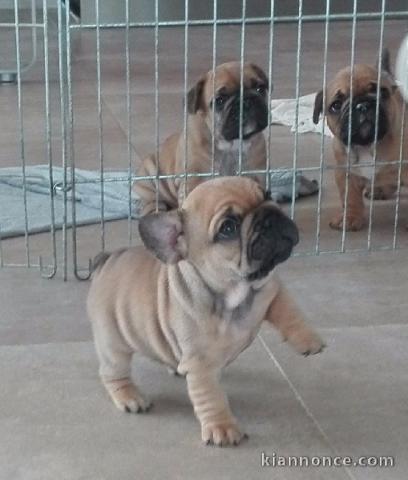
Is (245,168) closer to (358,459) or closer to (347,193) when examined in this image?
(347,193)

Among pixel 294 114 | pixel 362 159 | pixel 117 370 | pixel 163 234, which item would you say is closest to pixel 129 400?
pixel 117 370

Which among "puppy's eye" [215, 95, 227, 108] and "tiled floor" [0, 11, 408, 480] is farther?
"puppy's eye" [215, 95, 227, 108]

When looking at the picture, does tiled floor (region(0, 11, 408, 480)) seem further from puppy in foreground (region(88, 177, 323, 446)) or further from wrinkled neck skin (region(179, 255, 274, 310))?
wrinkled neck skin (region(179, 255, 274, 310))

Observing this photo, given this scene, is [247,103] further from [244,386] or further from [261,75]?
[244,386]

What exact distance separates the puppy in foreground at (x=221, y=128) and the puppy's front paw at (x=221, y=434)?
95cm

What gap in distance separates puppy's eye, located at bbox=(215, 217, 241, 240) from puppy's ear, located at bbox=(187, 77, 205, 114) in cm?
105

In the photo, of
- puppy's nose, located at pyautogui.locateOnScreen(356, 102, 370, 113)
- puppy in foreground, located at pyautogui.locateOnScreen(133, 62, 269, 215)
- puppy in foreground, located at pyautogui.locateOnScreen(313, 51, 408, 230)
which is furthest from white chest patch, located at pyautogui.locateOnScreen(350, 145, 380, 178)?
puppy in foreground, located at pyautogui.locateOnScreen(133, 62, 269, 215)

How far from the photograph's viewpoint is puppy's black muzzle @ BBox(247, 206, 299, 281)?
1.43m

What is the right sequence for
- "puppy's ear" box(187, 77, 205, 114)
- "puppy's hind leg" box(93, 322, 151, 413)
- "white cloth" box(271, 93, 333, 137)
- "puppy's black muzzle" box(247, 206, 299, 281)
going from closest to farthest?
"puppy's black muzzle" box(247, 206, 299, 281) → "puppy's hind leg" box(93, 322, 151, 413) → "puppy's ear" box(187, 77, 205, 114) → "white cloth" box(271, 93, 333, 137)

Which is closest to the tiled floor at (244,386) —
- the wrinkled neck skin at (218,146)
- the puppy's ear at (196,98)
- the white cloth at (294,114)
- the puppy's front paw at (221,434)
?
the puppy's front paw at (221,434)

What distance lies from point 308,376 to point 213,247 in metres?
0.39

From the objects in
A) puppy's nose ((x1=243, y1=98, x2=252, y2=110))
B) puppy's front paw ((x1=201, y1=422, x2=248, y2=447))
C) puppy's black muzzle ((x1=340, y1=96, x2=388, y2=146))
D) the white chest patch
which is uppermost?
puppy's nose ((x1=243, y1=98, x2=252, y2=110))

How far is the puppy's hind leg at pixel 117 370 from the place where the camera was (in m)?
1.60

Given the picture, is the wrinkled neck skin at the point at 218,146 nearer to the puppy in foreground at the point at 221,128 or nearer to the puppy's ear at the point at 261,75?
the puppy in foreground at the point at 221,128
